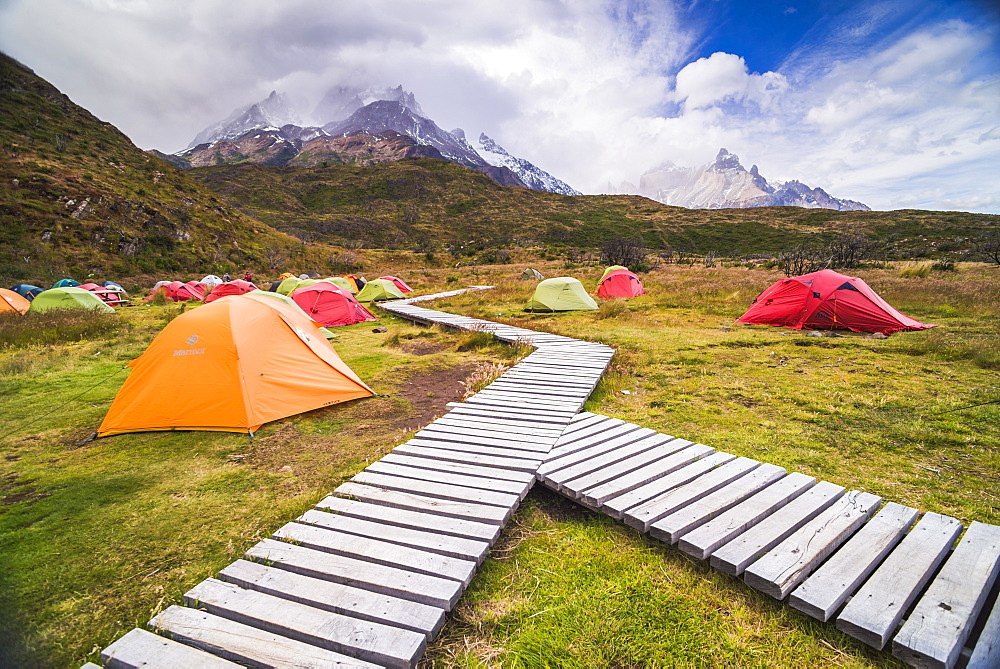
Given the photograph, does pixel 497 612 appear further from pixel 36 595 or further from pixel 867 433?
pixel 867 433

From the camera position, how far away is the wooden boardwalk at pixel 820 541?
6.61ft

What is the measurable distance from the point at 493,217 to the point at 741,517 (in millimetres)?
76933

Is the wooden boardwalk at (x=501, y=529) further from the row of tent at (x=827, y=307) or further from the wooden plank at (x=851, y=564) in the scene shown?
the row of tent at (x=827, y=307)

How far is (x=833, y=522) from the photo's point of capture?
2.78m

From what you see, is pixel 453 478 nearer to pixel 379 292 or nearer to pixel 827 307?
pixel 827 307

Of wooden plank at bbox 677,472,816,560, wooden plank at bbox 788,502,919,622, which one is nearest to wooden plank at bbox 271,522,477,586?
wooden plank at bbox 677,472,816,560

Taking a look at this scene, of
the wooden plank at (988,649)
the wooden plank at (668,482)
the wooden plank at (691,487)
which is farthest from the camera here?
the wooden plank at (668,482)

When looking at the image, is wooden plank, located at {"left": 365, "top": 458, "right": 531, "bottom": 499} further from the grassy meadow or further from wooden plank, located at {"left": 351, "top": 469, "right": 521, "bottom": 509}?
the grassy meadow

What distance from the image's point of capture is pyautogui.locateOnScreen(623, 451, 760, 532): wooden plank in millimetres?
2936

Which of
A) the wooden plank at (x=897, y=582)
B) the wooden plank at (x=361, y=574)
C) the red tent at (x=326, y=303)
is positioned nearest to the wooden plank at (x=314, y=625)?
the wooden plank at (x=361, y=574)

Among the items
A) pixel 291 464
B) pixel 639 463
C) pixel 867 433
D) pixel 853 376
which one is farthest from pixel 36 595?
pixel 853 376

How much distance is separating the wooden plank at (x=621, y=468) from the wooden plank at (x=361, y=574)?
1.30 m

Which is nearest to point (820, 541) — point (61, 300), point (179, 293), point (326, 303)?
point (326, 303)

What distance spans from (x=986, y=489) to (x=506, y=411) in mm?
4470
